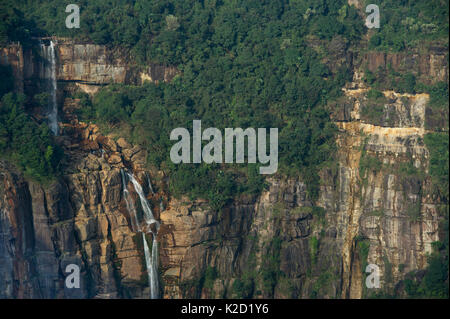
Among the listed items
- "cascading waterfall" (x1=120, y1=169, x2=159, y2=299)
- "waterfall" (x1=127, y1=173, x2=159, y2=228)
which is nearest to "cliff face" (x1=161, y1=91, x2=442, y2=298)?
"cascading waterfall" (x1=120, y1=169, x2=159, y2=299)

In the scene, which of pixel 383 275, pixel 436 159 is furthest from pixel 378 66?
pixel 383 275

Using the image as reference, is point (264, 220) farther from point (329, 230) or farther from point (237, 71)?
point (237, 71)

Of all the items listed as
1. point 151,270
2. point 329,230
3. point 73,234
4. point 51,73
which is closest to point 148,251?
point 151,270

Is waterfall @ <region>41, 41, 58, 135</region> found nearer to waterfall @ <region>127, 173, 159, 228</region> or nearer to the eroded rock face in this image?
the eroded rock face

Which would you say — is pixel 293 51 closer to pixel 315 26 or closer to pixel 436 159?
pixel 315 26

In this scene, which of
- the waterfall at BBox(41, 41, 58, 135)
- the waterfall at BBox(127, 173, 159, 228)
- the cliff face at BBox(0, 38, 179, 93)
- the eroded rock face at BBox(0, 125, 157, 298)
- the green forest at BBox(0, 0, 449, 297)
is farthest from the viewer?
the waterfall at BBox(41, 41, 58, 135)

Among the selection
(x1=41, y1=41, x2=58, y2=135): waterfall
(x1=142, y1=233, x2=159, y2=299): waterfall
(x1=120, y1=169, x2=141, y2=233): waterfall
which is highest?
(x1=41, y1=41, x2=58, y2=135): waterfall

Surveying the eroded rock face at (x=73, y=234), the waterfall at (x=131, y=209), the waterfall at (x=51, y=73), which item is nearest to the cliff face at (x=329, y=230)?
the waterfall at (x=131, y=209)

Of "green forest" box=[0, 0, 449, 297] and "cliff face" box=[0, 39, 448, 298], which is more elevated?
"green forest" box=[0, 0, 449, 297]

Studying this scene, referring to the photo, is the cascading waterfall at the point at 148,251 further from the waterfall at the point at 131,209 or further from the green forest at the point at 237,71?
the green forest at the point at 237,71
